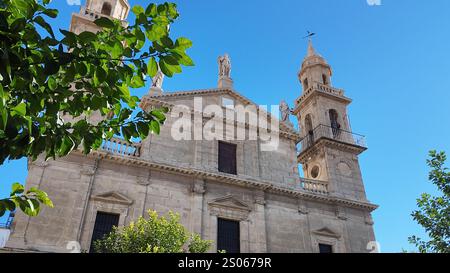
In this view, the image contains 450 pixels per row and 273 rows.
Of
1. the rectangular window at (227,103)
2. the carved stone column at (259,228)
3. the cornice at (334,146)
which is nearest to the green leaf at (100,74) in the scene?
the carved stone column at (259,228)

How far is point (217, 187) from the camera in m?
19.4

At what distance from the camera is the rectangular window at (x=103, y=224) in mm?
16078

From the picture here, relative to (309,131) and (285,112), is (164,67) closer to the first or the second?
(285,112)

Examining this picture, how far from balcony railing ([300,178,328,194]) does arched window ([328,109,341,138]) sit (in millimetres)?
4224

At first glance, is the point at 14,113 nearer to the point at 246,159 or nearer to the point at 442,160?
the point at 246,159

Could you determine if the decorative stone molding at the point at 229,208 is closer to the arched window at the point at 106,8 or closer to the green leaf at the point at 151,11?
the arched window at the point at 106,8

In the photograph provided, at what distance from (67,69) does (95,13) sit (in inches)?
849

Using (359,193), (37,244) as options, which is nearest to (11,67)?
(37,244)

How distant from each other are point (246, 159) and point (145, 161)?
5789mm

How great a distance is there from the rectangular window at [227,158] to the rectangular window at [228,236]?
2878mm

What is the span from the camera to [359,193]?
22.6 m

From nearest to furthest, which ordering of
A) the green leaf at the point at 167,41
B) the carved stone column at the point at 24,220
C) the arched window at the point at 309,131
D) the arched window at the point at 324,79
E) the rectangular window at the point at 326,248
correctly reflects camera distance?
the green leaf at the point at 167,41, the carved stone column at the point at 24,220, the rectangular window at the point at 326,248, the arched window at the point at 309,131, the arched window at the point at 324,79
